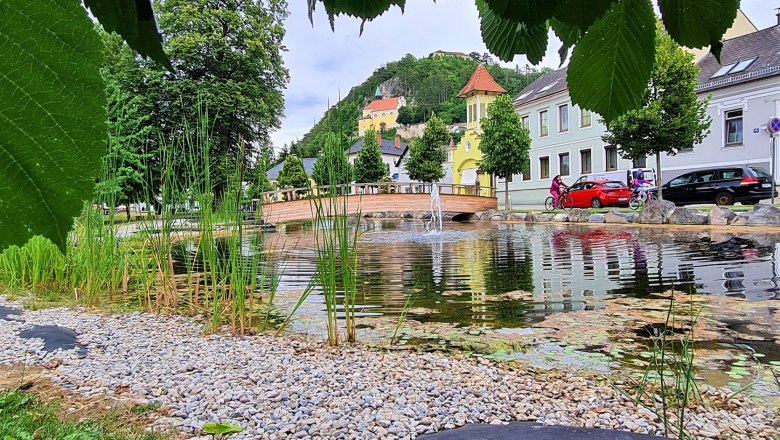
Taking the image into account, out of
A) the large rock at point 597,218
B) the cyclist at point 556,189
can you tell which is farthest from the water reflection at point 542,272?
the cyclist at point 556,189

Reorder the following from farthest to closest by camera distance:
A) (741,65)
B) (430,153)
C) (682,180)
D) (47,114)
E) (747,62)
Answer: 1. (430,153)
2. (741,65)
3. (747,62)
4. (682,180)
5. (47,114)

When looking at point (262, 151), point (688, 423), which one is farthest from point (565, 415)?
point (262, 151)

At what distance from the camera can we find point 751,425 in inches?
82.7

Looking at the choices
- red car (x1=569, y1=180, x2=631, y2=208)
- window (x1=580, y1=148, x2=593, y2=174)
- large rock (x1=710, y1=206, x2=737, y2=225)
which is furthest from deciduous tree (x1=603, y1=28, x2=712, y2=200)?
window (x1=580, y1=148, x2=593, y2=174)

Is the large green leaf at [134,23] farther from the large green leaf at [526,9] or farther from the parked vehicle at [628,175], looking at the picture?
the parked vehicle at [628,175]

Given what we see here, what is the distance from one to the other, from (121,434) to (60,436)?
20cm

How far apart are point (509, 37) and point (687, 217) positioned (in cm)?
1443

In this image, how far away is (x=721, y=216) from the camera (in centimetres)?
1201

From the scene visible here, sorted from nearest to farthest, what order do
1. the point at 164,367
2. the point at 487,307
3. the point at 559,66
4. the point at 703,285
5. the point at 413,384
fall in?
the point at 559,66
the point at 413,384
the point at 164,367
the point at 487,307
the point at 703,285

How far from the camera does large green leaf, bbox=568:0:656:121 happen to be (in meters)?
0.43

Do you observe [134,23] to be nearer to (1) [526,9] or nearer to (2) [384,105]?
(1) [526,9]

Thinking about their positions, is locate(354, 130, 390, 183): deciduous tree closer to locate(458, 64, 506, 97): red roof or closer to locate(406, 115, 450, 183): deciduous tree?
locate(406, 115, 450, 183): deciduous tree

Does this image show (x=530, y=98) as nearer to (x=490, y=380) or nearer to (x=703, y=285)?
(x=703, y=285)

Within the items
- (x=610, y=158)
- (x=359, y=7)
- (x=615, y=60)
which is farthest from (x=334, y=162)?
(x=610, y=158)
